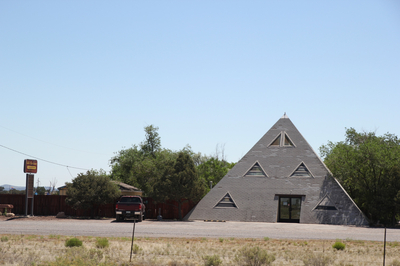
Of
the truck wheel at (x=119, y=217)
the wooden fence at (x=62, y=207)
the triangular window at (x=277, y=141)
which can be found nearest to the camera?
the truck wheel at (x=119, y=217)

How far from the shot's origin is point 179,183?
35.6 m

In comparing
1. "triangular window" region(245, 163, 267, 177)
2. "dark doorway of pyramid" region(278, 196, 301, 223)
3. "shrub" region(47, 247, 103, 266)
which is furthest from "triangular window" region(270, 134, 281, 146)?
"shrub" region(47, 247, 103, 266)

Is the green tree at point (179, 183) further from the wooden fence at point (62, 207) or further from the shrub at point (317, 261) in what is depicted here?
the shrub at point (317, 261)

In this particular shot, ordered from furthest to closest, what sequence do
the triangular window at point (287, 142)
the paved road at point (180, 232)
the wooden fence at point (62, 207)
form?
the triangular window at point (287, 142), the wooden fence at point (62, 207), the paved road at point (180, 232)

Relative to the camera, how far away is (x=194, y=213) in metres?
36.5

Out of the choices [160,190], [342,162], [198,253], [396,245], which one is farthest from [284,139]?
[198,253]

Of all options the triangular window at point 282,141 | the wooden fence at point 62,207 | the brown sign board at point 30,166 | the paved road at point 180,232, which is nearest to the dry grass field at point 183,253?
the paved road at point 180,232

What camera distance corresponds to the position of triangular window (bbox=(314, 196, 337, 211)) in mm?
34259

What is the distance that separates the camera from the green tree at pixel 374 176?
33.4m

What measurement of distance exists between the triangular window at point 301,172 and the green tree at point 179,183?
27.0ft

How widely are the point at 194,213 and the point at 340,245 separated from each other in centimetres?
2106

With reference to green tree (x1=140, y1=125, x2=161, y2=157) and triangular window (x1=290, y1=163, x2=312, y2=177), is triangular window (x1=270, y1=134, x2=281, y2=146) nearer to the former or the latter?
triangular window (x1=290, y1=163, x2=312, y2=177)

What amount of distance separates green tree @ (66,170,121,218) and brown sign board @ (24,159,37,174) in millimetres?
3219

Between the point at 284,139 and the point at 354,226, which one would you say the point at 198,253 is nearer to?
the point at 354,226
